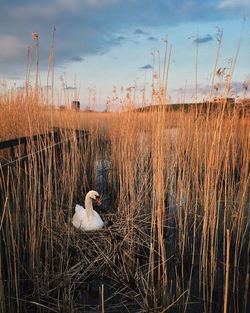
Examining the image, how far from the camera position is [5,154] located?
5.08 metres

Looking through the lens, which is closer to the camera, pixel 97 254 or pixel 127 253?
pixel 127 253

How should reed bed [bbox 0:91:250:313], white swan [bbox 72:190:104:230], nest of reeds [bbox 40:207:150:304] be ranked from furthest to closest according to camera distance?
white swan [bbox 72:190:104:230]
nest of reeds [bbox 40:207:150:304]
reed bed [bbox 0:91:250:313]

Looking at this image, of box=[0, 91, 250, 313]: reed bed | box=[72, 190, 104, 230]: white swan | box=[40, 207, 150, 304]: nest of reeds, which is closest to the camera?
box=[0, 91, 250, 313]: reed bed

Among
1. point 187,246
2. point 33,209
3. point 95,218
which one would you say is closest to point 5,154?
point 95,218

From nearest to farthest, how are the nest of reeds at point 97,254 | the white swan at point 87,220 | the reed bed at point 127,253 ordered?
the reed bed at point 127,253
the nest of reeds at point 97,254
the white swan at point 87,220

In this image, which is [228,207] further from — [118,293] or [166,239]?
[118,293]

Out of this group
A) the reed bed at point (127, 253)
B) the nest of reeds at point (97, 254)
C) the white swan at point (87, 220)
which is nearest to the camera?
the reed bed at point (127, 253)

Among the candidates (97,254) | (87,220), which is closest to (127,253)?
(97,254)

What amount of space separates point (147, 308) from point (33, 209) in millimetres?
1068

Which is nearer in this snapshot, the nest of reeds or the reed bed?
the reed bed

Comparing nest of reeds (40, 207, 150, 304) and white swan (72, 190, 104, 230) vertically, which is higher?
white swan (72, 190, 104, 230)

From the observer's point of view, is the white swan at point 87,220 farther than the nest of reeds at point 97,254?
Yes

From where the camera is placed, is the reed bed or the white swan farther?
the white swan

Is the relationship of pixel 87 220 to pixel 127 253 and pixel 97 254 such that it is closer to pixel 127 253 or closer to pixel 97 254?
pixel 97 254
